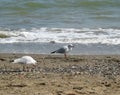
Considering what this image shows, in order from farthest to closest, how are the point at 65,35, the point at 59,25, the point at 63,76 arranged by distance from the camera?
the point at 59,25 → the point at 65,35 → the point at 63,76

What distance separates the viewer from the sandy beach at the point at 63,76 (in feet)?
22.1

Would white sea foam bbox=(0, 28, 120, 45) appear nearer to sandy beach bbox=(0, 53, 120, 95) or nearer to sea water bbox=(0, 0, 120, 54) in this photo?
sea water bbox=(0, 0, 120, 54)

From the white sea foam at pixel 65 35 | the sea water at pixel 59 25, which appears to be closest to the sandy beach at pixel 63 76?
the sea water at pixel 59 25

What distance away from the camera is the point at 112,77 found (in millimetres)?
7961

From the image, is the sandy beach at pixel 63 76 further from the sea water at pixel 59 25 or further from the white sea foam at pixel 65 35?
the white sea foam at pixel 65 35

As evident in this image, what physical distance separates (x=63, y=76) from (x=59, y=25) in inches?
342

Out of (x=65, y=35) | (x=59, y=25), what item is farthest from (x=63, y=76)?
(x=59, y=25)

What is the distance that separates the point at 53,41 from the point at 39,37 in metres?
0.94

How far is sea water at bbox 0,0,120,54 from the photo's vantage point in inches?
502

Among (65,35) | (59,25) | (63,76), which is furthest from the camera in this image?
(59,25)

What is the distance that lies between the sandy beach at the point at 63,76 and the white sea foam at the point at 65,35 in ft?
8.82

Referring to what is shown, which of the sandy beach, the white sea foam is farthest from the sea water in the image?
the sandy beach

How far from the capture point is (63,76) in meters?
7.98

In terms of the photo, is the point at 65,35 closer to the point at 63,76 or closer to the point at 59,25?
the point at 59,25
